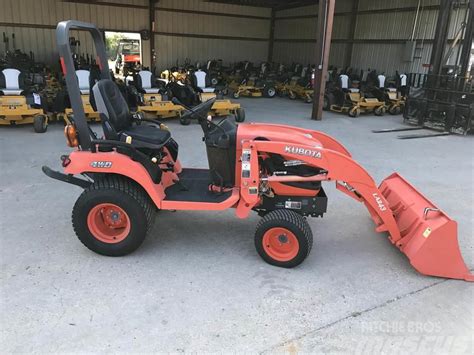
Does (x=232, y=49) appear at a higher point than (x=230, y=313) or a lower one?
higher

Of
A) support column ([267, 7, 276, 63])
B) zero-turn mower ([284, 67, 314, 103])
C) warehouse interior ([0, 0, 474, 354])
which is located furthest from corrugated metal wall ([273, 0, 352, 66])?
warehouse interior ([0, 0, 474, 354])

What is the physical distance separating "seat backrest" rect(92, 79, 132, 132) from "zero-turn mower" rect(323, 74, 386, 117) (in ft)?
23.7

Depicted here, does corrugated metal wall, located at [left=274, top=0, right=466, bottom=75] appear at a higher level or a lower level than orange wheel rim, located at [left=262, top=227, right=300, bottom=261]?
higher

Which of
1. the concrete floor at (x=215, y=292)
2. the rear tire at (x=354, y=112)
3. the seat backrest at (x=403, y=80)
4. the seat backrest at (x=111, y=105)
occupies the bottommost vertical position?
the concrete floor at (x=215, y=292)

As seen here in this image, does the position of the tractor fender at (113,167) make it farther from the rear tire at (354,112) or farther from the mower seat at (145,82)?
the rear tire at (354,112)

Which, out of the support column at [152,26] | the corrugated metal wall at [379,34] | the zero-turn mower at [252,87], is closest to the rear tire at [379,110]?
the corrugated metal wall at [379,34]

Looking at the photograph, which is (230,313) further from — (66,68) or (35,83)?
(35,83)

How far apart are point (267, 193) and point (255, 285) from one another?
2.12 ft

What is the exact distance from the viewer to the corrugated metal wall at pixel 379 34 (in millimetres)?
11180

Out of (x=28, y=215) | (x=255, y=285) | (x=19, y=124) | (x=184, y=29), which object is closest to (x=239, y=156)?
(x=255, y=285)

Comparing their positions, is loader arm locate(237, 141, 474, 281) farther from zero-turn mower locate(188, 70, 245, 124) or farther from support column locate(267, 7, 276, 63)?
support column locate(267, 7, 276, 63)

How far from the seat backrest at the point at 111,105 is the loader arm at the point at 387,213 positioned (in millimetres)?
1070

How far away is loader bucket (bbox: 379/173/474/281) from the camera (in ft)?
8.04

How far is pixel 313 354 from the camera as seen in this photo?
76.2 inches
